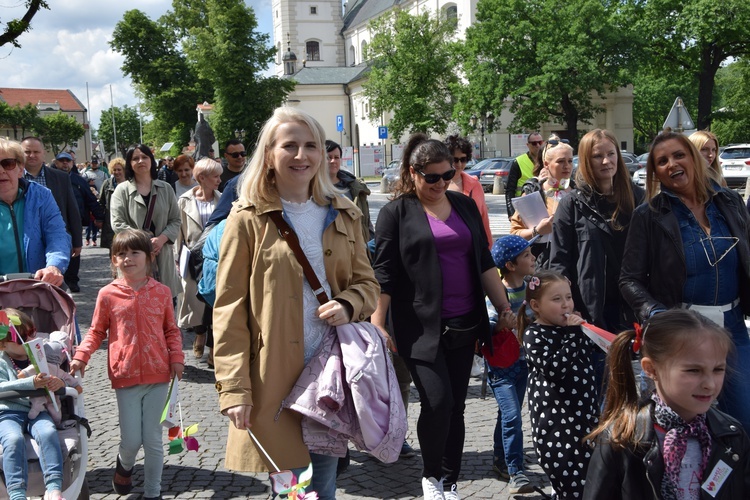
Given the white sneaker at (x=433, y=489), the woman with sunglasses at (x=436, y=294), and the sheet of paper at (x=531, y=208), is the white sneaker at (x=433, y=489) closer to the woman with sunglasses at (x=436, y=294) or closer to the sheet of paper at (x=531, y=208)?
the woman with sunglasses at (x=436, y=294)

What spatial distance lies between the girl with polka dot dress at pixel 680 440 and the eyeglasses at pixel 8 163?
3751 mm

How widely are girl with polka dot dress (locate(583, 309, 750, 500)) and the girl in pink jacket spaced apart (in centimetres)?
283

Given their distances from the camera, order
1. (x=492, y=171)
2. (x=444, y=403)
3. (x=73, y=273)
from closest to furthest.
A: (x=444, y=403) < (x=73, y=273) < (x=492, y=171)

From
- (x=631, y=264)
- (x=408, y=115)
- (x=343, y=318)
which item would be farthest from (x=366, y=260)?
(x=408, y=115)

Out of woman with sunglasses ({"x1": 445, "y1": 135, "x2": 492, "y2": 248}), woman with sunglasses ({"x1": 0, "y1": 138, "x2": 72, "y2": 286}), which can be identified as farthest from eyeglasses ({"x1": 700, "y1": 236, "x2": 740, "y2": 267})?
woman with sunglasses ({"x1": 0, "y1": 138, "x2": 72, "y2": 286})

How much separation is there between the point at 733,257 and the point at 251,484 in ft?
10.3

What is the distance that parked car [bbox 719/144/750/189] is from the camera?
29891 millimetres

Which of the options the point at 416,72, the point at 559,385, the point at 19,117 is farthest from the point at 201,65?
the point at 19,117

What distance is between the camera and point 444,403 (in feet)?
13.6

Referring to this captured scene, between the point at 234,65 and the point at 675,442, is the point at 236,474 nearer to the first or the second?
the point at 675,442

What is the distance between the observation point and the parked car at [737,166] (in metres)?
29.9

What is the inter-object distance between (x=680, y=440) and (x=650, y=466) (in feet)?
0.49

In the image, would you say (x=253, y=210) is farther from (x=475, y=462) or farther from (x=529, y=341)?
(x=475, y=462)

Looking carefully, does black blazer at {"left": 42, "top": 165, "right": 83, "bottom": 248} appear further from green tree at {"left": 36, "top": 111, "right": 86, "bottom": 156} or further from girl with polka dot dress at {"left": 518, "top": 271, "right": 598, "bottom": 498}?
green tree at {"left": 36, "top": 111, "right": 86, "bottom": 156}
